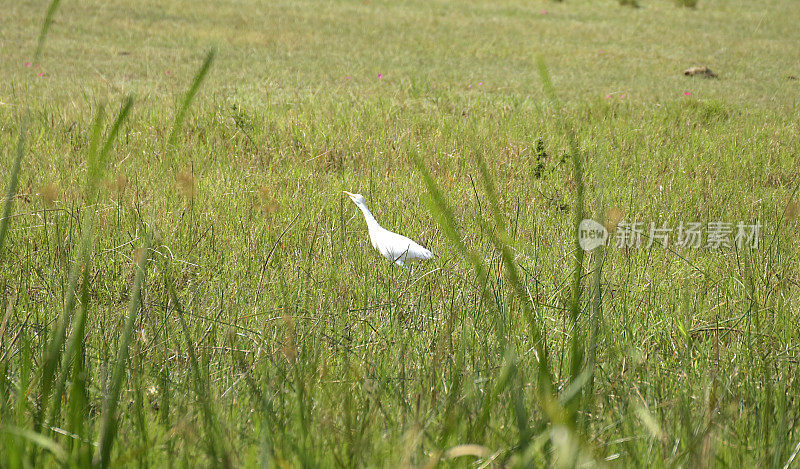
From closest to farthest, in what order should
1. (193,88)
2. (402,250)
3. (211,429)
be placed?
(193,88) → (211,429) → (402,250)

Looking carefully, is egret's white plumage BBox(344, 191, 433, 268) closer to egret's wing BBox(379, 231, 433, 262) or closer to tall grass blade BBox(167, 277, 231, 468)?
egret's wing BBox(379, 231, 433, 262)

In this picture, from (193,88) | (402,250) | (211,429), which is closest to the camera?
(193,88)

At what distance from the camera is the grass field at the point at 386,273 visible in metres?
1.16

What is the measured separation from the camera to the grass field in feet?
3.80

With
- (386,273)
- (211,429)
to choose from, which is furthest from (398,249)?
(211,429)

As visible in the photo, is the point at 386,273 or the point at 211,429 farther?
the point at 386,273

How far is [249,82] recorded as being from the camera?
8742 mm

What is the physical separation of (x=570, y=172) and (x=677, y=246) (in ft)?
4.83

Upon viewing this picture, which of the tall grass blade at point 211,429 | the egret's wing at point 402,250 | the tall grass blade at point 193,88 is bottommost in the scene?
the egret's wing at point 402,250

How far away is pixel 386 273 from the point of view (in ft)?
8.94

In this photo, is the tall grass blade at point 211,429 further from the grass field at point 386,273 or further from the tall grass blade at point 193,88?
the tall grass blade at point 193,88

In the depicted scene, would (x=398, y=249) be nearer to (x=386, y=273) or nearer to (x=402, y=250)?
(x=402, y=250)

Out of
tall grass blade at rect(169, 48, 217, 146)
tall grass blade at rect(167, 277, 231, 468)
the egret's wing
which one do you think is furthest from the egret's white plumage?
tall grass blade at rect(169, 48, 217, 146)

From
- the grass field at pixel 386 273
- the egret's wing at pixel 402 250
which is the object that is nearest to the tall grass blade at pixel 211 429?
the grass field at pixel 386 273
